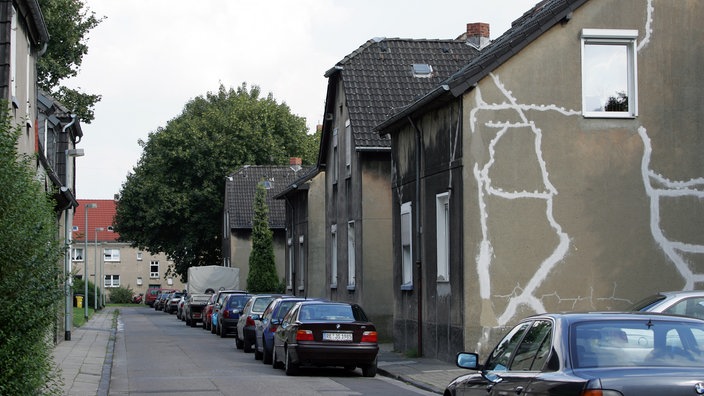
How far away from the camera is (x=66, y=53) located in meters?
44.6

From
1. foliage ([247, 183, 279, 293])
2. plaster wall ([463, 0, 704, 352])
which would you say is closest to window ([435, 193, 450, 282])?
plaster wall ([463, 0, 704, 352])

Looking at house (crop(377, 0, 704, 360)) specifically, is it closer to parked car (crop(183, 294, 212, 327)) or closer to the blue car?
the blue car

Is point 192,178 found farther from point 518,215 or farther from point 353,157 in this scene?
point 518,215

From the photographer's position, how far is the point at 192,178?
6875 cm

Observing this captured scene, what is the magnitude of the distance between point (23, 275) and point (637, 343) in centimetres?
612

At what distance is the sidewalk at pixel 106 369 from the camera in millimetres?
18203

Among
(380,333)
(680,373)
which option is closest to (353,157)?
(380,333)

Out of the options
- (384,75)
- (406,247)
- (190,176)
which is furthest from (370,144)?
(190,176)

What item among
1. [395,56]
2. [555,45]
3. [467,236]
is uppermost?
[395,56]

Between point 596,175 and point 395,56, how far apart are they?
508 inches

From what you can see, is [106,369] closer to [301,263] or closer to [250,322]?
[250,322]

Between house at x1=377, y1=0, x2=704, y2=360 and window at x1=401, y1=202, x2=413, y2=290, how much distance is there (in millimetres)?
3960

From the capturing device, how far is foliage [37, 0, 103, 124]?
141ft

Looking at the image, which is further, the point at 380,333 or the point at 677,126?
the point at 380,333
